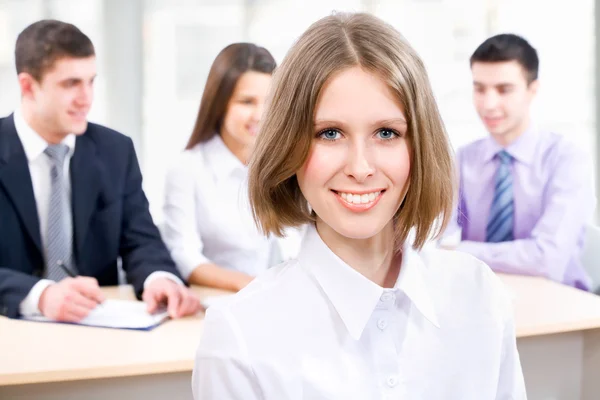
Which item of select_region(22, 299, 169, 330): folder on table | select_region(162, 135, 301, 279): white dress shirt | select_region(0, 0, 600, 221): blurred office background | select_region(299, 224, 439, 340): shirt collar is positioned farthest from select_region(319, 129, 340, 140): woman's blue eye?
select_region(0, 0, 600, 221): blurred office background

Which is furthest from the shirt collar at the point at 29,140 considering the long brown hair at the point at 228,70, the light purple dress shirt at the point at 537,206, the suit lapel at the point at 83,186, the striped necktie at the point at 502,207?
the striped necktie at the point at 502,207

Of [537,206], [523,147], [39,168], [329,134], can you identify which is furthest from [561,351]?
[39,168]

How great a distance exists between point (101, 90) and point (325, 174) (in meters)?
2.29

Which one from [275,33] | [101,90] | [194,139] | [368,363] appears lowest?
[368,363]

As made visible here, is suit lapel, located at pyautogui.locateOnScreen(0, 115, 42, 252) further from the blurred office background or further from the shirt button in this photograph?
the shirt button

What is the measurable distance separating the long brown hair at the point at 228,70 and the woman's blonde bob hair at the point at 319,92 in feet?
5.03

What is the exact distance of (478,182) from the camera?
255cm

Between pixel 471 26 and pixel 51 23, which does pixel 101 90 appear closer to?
pixel 51 23

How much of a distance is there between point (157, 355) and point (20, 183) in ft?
2.86

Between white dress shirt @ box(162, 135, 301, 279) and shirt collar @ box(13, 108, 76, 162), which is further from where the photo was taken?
white dress shirt @ box(162, 135, 301, 279)

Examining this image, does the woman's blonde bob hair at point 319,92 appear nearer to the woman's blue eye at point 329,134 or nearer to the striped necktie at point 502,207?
the woman's blue eye at point 329,134

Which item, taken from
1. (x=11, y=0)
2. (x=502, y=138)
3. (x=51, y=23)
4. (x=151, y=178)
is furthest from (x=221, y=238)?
(x=11, y=0)

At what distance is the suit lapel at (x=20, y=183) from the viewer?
2.08m

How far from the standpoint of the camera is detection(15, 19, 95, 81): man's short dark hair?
221 centimetres
